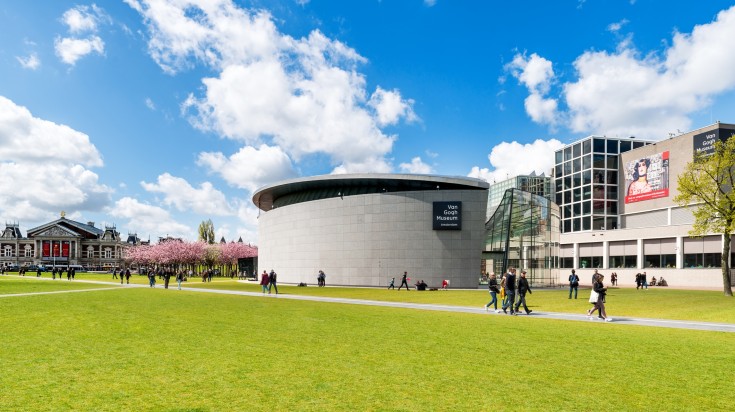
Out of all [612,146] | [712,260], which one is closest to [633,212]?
[612,146]

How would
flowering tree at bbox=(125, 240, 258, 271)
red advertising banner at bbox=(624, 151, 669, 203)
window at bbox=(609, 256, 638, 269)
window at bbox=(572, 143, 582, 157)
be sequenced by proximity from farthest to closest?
1. flowering tree at bbox=(125, 240, 258, 271)
2. window at bbox=(572, 143, 582, 157)
3. red advertising banner at bbox=(624, 151, 669, 203)
4. window at bbox=(609, 256, 638, 269)

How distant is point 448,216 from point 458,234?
7.18ft

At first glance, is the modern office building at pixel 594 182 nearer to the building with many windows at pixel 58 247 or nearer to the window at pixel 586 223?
the window at pixel 586 223

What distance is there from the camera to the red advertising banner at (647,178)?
258ft

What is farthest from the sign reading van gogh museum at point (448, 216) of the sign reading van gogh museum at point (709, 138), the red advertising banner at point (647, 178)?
the red advertising banner at point (647, 178)

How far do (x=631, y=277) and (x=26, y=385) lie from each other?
76192mm

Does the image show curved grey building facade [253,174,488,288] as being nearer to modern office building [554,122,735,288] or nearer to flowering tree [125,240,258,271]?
modern office building [554,122,735,288]

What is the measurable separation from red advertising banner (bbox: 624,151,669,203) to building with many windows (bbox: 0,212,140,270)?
156 meters

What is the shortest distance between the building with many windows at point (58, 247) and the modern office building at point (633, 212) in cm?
14654

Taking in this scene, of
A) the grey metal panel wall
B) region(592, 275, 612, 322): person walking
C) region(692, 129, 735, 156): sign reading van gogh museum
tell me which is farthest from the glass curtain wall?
region(692, 129, 735, 156): sign reading van gogh museum

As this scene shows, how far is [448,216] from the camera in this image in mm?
48719

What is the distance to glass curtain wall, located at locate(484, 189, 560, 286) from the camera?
48.8m

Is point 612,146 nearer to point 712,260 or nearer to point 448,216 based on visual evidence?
point 712,260

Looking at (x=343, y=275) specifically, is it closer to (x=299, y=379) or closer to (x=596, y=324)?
(x=596, y=324)
